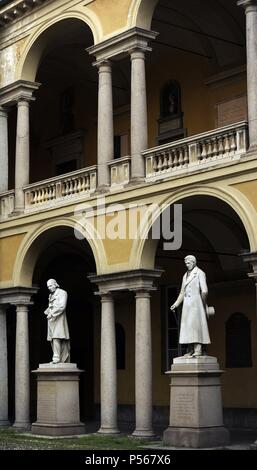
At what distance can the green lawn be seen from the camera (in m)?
17.3

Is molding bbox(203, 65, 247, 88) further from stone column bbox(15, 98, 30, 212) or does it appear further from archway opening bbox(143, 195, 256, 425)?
stone column bbox(15, 98, 30, 212)

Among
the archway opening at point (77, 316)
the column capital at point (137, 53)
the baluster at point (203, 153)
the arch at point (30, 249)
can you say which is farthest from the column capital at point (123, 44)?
the archway opening at point (77, 316)

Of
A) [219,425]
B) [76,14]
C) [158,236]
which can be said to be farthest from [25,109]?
[219,425]

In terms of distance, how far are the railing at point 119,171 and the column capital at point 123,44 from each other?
2410 mm

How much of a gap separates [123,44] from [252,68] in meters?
4.17

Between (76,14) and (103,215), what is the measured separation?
16.9ft

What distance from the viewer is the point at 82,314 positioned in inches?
1084

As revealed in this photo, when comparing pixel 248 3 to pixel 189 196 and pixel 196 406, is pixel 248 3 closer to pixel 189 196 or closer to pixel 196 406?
pixel 189 196

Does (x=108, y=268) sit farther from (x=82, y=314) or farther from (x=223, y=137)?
(x=82, y=314)

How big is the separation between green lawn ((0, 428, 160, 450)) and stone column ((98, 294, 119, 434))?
43 centimetres

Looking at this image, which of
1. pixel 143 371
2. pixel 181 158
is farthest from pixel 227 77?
pixel 143 371

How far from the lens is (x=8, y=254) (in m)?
23.0

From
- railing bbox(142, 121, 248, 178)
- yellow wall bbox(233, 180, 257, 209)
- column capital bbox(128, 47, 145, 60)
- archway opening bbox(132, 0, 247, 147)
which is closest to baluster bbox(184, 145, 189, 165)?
railing bbox(142, 121, 248, 178)

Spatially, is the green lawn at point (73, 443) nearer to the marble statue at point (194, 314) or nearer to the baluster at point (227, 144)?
the marble statue at point (194, 314)
